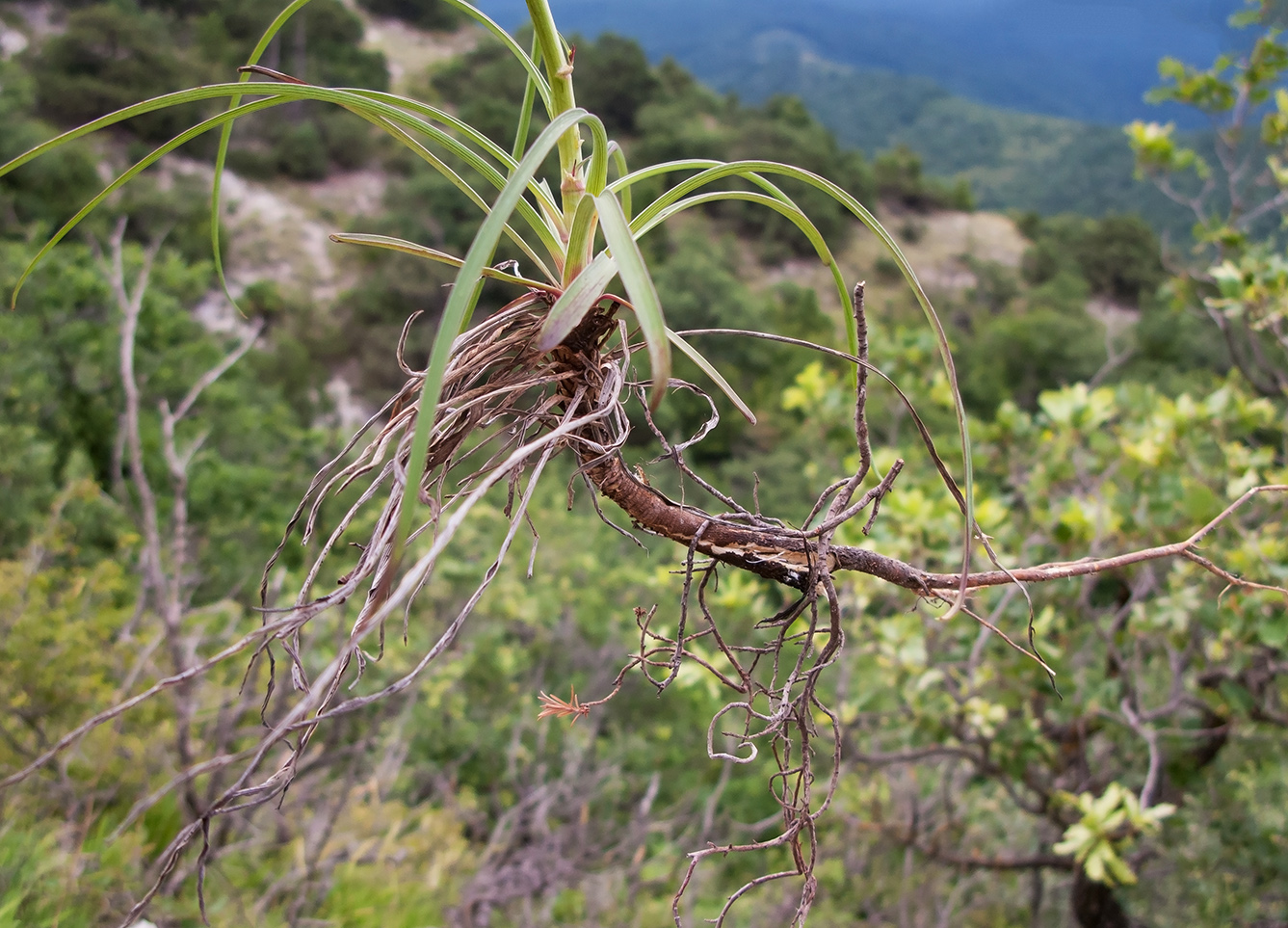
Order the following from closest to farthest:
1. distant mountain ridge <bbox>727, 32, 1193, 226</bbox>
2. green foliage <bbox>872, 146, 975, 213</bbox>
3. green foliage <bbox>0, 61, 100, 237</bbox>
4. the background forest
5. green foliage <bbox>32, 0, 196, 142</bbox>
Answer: the background forest
green foliage <bbox>0, 61, 100, 237</bbox>
green foliage <bbox>32, 0, 196, 142</bbox>
distant mountain ridge <bbox>727, 32, 1193, 226</bbox>
green foliage <bbox>872, 146, 975, 213</bbox>

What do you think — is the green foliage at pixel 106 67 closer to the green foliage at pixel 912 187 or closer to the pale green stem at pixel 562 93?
the pale green stem at pixel 562 93

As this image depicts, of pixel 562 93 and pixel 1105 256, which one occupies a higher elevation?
pixel 1105 256

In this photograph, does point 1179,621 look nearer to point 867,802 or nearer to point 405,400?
point 867,802

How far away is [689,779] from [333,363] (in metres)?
8.66

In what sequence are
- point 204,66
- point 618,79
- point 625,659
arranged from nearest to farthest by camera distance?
point 625,659
point 204,66
point 618,79

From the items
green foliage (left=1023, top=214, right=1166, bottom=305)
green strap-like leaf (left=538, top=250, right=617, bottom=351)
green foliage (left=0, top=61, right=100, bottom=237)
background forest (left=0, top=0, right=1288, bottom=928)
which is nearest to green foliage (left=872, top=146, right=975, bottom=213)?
green foliage (left=1023, top=214, right=1166, bottom=305)

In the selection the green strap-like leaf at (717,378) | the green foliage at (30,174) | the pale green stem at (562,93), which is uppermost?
the green foliage at (30,174)

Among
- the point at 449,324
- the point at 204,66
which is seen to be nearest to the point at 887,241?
the point at 449,324

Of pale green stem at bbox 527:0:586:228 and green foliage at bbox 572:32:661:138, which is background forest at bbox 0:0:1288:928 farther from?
green foliage at bbox 572:32:661:138

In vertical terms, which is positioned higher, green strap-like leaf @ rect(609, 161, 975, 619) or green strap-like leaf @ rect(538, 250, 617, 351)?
green strap-like leaf @ rect(609, 161, 975, 619)

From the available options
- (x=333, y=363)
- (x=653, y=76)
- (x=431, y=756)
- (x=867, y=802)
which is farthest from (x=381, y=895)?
(x=653, y=76)

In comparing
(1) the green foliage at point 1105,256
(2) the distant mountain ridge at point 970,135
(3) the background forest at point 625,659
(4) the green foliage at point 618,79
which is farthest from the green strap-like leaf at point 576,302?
(4) the green foliage at point 618,79

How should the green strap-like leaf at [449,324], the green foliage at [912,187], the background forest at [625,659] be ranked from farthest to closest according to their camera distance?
1. the green foliage at [912,187]
2. the background forest at [625,659]
3. the green strap-like leaf at [449,324]

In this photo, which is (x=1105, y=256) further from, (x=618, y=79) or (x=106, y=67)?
(x=106, y=67)
